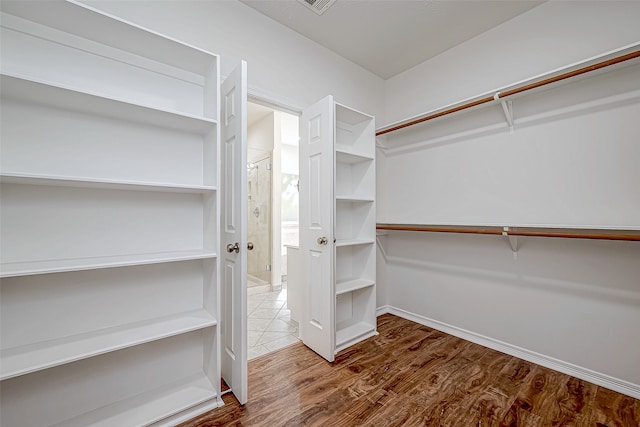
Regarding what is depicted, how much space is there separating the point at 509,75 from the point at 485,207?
1145 millimetres

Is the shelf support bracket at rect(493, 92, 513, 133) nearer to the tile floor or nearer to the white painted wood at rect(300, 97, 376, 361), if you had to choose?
the white painted wood at rect(300, 97, 376, 361)

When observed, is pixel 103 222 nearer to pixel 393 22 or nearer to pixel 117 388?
pixel 117 388

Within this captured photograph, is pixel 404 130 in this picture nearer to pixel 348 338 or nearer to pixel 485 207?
pixel 485 207

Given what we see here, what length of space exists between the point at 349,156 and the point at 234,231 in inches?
51.9

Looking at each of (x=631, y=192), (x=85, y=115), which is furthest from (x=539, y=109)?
(x=85, y=115)

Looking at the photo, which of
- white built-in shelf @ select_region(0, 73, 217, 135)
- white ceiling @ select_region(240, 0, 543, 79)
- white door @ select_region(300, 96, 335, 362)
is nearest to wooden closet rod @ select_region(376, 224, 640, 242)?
white door @ select_region(300, 96, 335, 362)

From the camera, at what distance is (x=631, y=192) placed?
5.47 ft

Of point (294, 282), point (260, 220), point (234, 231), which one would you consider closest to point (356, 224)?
point (294, 282)

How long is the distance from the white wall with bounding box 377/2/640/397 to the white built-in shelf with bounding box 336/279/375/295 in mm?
688

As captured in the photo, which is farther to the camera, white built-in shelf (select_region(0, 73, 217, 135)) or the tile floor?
the tile floor

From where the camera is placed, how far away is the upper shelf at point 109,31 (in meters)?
1.19

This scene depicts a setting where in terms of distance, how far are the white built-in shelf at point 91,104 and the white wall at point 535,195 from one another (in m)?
2.26

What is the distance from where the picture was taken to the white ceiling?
2.02 m

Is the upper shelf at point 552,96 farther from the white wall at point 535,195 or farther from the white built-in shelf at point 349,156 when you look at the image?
the white built-in shelf at point 349,156
